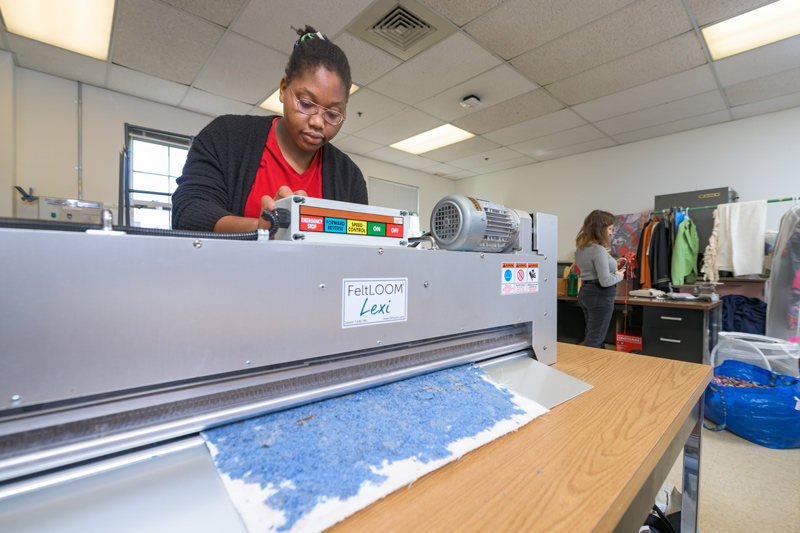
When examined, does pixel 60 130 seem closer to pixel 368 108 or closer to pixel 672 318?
pixel 368 108

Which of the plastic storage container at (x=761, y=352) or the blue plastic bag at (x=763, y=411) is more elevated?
the plastic storage container at (x=761, y=352)

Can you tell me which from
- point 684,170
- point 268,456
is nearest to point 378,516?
point 268,456

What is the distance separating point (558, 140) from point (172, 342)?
514 centimetres

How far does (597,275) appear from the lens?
287 centimetres

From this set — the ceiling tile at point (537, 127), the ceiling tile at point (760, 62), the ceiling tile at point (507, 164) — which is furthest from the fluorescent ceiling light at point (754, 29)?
the ceiling tile at point (507, 164)

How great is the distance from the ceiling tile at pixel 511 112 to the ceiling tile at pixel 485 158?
2.89 ft

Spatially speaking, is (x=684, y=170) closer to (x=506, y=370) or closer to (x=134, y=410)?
(x=506, y=370)

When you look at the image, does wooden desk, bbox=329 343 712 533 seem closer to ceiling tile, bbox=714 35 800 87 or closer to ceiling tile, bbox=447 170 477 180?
ceiling tile, bbox=714 35 800 87

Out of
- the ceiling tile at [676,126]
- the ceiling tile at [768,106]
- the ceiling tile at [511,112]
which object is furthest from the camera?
the ceiling tile at [676,126]

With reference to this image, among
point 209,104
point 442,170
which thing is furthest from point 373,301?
point 442,170

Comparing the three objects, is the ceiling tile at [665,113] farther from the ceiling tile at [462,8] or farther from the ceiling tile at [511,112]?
the ceiling tile at [462,8]

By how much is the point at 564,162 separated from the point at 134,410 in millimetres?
5938

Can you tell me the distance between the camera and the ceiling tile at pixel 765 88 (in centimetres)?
301

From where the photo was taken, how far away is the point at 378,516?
36 centimetres
